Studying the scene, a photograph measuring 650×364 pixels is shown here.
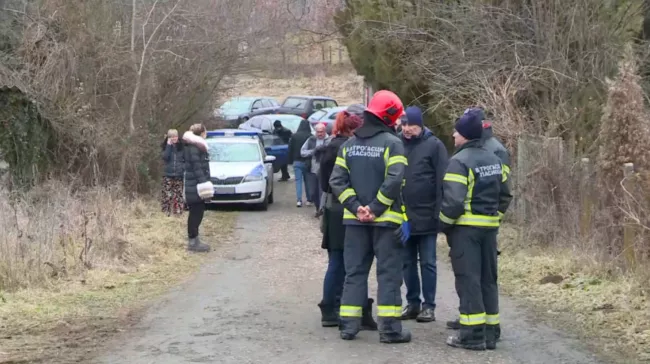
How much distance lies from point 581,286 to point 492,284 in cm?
290

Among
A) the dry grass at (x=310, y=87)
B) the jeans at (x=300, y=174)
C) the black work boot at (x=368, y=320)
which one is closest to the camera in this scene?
the black work boot at (x=368, y=320)

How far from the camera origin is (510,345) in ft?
28.0

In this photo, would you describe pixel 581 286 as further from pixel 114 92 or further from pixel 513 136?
pixel 114 92

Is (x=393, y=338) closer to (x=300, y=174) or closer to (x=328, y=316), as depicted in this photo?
(x=328, y=316)

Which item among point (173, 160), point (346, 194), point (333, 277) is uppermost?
point (346, 194)

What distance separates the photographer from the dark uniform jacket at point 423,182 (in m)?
9.20

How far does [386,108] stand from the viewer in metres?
8.52

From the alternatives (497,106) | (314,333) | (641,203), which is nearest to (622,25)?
(497,106)

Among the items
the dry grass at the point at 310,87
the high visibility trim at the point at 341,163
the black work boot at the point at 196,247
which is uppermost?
the dry grass at the point at 310,87

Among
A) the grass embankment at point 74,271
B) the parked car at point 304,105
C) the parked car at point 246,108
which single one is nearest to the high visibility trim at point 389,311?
the grass embankment at point 74,271

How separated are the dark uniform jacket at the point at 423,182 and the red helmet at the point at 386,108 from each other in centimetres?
73

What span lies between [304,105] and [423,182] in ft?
108

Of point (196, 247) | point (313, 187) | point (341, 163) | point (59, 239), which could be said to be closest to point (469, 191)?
point (341, 163)

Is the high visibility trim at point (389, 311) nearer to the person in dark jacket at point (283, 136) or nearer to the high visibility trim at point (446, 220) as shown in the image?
the high visibility trim at point (446, 220)
